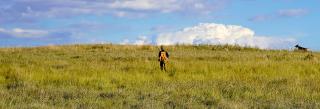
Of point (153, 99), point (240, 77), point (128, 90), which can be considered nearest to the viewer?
point (153, 99)

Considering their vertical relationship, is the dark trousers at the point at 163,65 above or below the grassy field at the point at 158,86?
above

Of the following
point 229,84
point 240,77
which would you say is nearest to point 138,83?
point 229,84

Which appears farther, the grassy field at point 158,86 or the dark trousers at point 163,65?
the dark trousers at point 163,65

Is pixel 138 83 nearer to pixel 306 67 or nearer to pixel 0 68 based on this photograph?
pixel 0 68

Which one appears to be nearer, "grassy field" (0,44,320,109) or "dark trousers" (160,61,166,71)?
"grassy field" (0,44,320,109)

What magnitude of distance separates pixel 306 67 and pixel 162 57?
648 cm

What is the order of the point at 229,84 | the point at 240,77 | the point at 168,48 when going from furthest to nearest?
the point at 168,48
the point at 240,77
the point at 229,84

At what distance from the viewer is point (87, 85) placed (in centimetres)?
2095

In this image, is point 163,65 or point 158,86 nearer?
point 158,86

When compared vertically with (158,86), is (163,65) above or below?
above

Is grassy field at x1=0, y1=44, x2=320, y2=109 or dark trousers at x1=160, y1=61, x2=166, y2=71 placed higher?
dark trousers at x1=160, y1=61, x2=166, y2=71

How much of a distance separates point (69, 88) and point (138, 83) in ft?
9.39

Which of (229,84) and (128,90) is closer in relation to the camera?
(128,90)

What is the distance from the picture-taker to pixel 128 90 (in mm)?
18641
